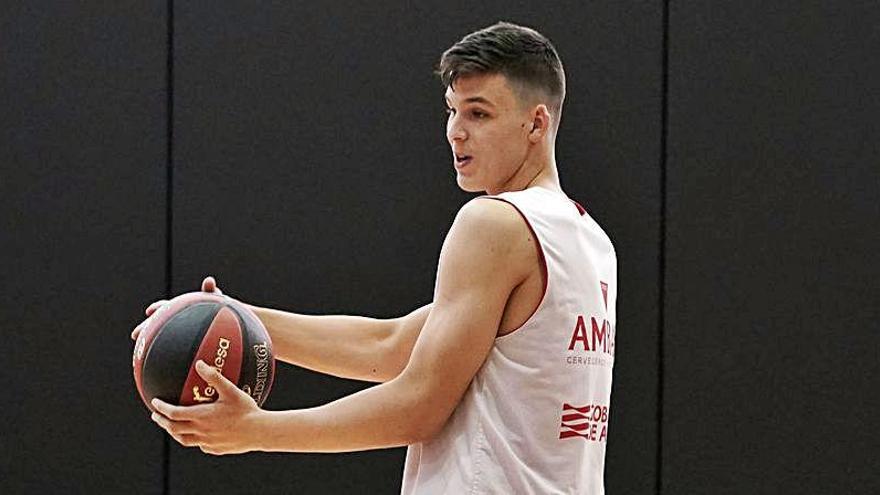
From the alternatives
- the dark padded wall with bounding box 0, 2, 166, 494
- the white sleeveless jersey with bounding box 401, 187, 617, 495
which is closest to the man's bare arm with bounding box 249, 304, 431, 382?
the white sleeveless jersey with bounding box 401, 187, 617, 495

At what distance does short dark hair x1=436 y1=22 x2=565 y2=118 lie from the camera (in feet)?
7.54

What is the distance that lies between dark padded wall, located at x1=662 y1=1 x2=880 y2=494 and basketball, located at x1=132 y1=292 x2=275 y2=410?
79.3 inches

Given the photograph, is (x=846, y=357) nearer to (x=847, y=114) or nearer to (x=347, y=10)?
(x=847, y=114)

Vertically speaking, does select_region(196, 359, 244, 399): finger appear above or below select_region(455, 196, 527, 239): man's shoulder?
below

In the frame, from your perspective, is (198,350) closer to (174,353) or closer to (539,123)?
(174,353)

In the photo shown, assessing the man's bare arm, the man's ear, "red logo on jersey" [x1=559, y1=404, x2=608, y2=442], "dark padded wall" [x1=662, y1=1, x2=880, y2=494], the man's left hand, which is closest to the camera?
the man's left hand

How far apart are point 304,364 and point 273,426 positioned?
60cm

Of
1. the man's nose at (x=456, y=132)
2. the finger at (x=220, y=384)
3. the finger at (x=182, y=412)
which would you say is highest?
the man's nose at (x=456, y=132)

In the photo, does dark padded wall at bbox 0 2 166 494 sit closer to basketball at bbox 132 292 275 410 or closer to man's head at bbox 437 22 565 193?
basketball at bbox 132 292 275 410

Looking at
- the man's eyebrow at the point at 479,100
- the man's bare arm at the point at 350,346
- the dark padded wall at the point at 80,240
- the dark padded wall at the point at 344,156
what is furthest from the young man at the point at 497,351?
the dark padded wall at the point at 80,240

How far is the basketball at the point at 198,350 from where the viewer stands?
2.17m

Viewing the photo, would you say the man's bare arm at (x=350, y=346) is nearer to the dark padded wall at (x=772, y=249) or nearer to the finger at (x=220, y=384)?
the finger at (x=220, y=384)

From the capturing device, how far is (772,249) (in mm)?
4051

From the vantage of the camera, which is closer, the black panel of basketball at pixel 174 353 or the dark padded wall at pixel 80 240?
the black panel of basketball at pixel 174 353
